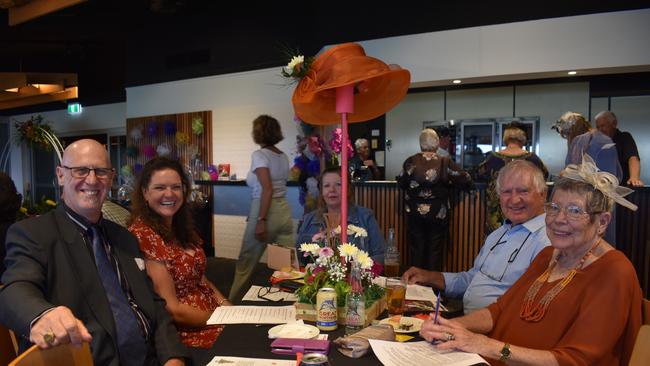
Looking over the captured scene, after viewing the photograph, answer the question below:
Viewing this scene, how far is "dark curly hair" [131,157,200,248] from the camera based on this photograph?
7.96ft

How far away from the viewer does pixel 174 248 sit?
94.3 inches

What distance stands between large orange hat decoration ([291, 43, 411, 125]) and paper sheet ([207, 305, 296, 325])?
2.85 feet

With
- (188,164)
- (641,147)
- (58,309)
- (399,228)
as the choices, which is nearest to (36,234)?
(58,309)

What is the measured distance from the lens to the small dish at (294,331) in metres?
1.66

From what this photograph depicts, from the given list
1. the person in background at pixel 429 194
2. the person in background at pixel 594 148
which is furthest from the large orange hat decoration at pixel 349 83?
the person in background at pixel 594 148

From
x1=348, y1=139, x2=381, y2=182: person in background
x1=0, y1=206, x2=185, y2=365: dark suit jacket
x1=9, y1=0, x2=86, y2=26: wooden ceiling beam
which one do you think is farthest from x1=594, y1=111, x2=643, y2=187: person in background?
x1=9, y1=0, x2=86, y2=26: wooden ceiling beam

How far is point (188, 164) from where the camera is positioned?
324 inches

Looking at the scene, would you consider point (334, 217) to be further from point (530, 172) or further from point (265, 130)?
point (265, 130)

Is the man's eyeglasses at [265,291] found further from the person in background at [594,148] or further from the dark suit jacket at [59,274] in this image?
the person in background at [594,148]

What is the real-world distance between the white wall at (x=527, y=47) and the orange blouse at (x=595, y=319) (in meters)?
4.20

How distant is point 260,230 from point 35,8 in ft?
14.1

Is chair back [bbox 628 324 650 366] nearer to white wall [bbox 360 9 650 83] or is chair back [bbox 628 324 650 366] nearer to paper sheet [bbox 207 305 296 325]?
paper sheet [bbox 207 305 296 325]

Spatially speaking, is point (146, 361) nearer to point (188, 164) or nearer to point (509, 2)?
point (509, 2)

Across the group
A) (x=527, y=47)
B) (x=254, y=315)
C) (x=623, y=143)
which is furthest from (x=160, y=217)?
(x=623, y=143)
